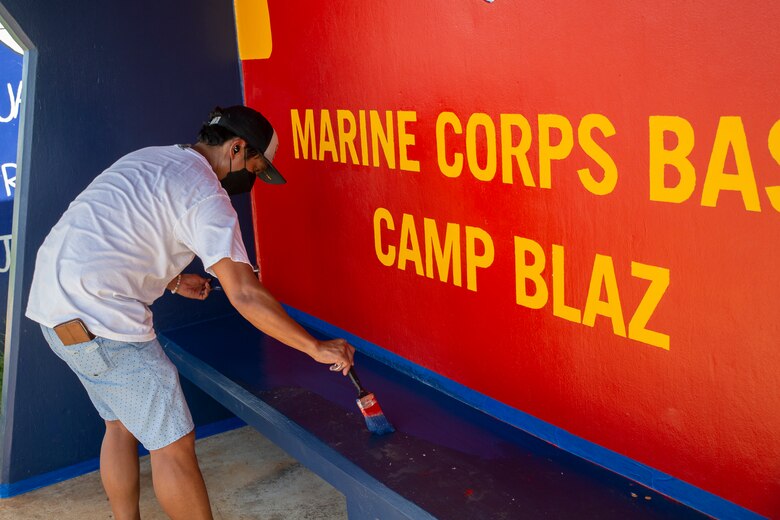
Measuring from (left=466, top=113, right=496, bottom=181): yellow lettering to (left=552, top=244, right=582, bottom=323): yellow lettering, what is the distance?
1.06 feet

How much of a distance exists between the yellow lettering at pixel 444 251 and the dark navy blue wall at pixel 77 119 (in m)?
1.60

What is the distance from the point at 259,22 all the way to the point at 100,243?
1576 mm

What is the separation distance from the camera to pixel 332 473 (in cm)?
252

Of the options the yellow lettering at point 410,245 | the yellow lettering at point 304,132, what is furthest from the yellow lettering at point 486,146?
the yellow lettering at point 304,132

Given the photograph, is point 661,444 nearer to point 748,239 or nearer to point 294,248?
point 748,239

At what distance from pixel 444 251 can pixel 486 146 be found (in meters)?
0.45

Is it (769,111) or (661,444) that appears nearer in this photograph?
(769,111)

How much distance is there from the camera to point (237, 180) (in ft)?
9.70

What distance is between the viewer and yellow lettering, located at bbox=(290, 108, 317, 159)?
3451 mm

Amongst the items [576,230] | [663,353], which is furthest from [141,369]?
[663,353]

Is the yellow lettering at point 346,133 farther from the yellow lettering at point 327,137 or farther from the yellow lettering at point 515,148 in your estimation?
the yellow lettering at point 515,148

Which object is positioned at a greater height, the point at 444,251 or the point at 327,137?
the point at 327,137

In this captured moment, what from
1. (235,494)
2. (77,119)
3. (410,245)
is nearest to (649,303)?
(410,245)

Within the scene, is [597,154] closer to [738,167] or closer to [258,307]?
[738,167]
